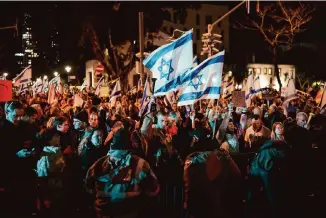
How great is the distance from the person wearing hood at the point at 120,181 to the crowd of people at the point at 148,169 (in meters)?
0.01

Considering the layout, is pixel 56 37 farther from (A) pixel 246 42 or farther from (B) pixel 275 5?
(A) pixel 246 42

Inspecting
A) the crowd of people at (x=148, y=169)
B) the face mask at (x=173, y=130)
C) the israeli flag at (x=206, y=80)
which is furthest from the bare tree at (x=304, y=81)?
the crowd of people at (x=148, y=169)

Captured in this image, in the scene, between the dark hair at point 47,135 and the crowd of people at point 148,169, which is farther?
the dark hair at point 47,135

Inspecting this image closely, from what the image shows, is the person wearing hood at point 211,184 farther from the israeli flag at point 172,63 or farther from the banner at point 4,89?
the banner at point 4,89

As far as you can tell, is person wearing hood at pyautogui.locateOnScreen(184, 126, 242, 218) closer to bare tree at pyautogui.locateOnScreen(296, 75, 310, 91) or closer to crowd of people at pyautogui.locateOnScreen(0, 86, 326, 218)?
crowd of people at pyautogui.locateOnScreen(0, 86, 326, 218)

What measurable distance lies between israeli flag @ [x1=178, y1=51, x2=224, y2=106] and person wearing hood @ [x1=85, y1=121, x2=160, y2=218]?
411 cm

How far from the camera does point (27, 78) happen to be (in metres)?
22.1

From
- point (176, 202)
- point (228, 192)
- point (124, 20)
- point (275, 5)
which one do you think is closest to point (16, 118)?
point (176, 202)

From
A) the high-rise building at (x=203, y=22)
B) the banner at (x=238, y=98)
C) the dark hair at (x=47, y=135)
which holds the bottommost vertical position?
the dark hair at (x=47, y=135)

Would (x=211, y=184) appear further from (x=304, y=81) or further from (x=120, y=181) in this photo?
(x=304, y=81)

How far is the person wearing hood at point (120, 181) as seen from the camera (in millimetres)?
5859

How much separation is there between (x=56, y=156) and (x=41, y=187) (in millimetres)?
511

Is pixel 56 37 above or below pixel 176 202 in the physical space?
above

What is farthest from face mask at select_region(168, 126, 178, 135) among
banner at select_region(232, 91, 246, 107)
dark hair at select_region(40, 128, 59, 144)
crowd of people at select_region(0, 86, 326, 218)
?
banner at select_region(232, 91, 246, 107)
